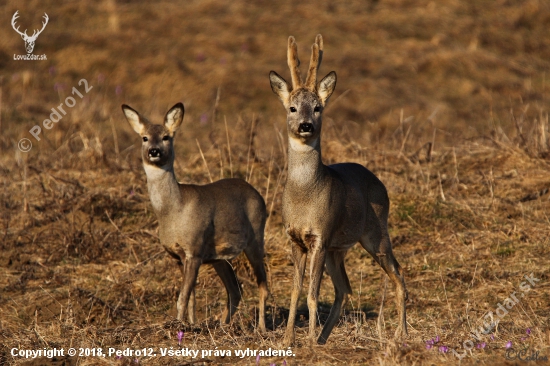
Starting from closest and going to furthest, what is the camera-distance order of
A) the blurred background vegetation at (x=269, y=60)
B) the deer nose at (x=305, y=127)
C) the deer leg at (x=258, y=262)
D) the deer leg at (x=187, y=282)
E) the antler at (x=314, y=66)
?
the deer nose at (x=305, y=127) → the antler at (x=314, y=66) → the deer leg at (x=187, y=282) → the deer leg at (x=258, y=262) → the blurred background vegetation at (x=269, y=60)

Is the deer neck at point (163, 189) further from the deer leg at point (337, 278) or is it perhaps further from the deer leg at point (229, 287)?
the deer leg at point (337, 278)

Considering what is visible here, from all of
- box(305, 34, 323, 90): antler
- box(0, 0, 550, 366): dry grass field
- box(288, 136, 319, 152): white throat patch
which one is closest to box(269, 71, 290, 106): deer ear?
box(305, 34, 323, 90): antler

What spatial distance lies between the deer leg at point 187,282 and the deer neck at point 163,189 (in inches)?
23.8

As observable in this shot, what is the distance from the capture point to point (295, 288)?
7344 millimetres

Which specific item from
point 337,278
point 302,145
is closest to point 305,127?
point 302,145

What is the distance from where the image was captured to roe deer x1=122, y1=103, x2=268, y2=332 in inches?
352

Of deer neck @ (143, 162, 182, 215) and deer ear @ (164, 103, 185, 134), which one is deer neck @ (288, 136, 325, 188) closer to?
deer neck @ (143, 162, 182, 215)

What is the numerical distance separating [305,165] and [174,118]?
8.70 feet

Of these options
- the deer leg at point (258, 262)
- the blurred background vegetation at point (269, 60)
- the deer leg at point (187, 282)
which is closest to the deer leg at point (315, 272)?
the deer leg at point (187, 282)

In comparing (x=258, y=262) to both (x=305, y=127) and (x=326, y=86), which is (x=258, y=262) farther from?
(x=305, y=127)

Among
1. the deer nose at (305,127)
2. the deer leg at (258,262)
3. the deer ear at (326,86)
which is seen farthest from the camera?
the deer leg at (258,262)

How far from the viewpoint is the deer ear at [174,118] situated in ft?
31.0

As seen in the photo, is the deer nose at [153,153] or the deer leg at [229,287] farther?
the deer leg at [229,287]

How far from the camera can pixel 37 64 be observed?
24422mm
